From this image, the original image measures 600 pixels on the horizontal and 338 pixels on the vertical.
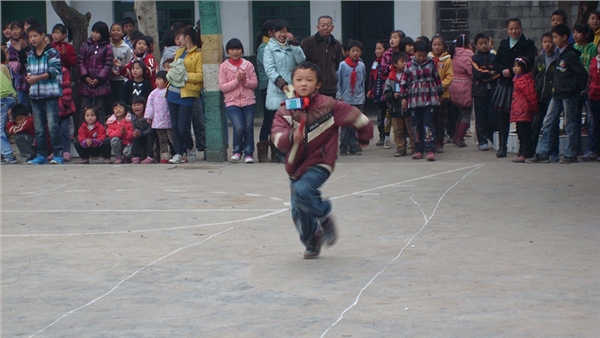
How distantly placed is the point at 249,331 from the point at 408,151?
9354 millimetres

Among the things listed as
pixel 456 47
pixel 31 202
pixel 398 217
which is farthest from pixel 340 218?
pixel 456 47

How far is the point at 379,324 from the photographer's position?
17.6 ft

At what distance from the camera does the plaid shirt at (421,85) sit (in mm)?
12922

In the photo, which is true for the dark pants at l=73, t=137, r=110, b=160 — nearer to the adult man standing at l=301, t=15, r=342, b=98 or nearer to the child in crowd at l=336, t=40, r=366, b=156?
the adult man standing at l=301, t=15, r=342, b=98

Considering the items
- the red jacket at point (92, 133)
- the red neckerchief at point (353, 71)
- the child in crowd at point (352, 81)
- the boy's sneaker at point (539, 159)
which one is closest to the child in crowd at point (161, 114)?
the red jacket at point (92, 133)

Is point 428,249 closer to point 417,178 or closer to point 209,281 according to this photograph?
point 209,281

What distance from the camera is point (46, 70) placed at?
1305cm

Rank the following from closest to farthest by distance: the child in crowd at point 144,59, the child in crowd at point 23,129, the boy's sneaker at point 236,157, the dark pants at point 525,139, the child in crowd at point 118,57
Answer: the dark pants at point 525,139 → the boy's sneaker at point 236,157 → the child in crowd at point 23,129 → the child in crowd at point 144,59 → the child in crowd at point 118,57

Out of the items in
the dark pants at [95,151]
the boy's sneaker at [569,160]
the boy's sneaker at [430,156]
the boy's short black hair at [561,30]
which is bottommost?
the boy's sneaker at [569,160]

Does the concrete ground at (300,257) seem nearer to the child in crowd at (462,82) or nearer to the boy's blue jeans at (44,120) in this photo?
the boy's blue jeans at (44,120)

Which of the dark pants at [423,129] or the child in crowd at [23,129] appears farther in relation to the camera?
the child in crowd at [23,129]

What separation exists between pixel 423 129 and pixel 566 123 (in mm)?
1986

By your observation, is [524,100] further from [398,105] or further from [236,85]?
[236,85]

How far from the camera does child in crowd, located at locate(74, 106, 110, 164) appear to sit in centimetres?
1331
